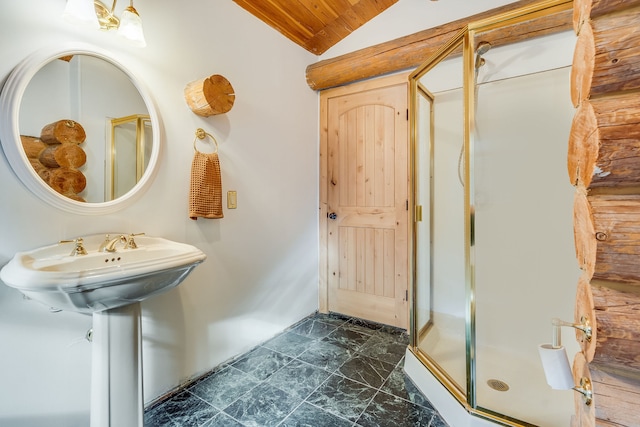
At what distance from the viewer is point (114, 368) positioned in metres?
1.09

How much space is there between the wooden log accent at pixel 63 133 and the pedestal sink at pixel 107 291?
1.38 feet

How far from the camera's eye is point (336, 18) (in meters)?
2.32

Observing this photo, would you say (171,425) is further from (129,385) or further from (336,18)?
(336,18)

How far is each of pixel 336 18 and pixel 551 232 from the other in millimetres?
2188

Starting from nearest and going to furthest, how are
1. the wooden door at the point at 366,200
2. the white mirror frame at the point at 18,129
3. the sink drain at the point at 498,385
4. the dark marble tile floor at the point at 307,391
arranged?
the white mirror frame at the point at 18,129, the dark marble tile floor at the point at 307,391, the sink drain at the point at 498,385, the wooden door at the point at 366,200

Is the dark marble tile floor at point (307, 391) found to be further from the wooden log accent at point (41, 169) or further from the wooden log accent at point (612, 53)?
the wooden log accent at point (612, 53)

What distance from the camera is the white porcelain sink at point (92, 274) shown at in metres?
0.87

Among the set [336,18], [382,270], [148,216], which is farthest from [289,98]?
[382,270]

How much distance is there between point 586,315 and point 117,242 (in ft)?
5.75

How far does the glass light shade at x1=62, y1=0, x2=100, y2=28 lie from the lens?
1.13 meters

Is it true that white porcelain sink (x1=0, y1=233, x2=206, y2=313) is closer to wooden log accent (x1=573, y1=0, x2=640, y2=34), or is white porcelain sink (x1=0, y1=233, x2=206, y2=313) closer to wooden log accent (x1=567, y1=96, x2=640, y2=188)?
wooden log accent (x1=567, y1=96, x2=640, y2=188)

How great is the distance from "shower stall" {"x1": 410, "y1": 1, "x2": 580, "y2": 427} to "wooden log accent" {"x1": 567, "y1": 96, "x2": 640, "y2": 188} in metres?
0.84

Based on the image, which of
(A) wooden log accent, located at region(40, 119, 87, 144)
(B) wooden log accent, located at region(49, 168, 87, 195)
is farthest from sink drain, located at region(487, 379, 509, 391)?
(A) wooden log accent, located at region(40, 119, 87, 144)

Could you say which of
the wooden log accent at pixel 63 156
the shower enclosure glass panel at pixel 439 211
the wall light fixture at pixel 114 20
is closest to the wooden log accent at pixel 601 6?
the shower enclosure glass panel at pixel 439 211
